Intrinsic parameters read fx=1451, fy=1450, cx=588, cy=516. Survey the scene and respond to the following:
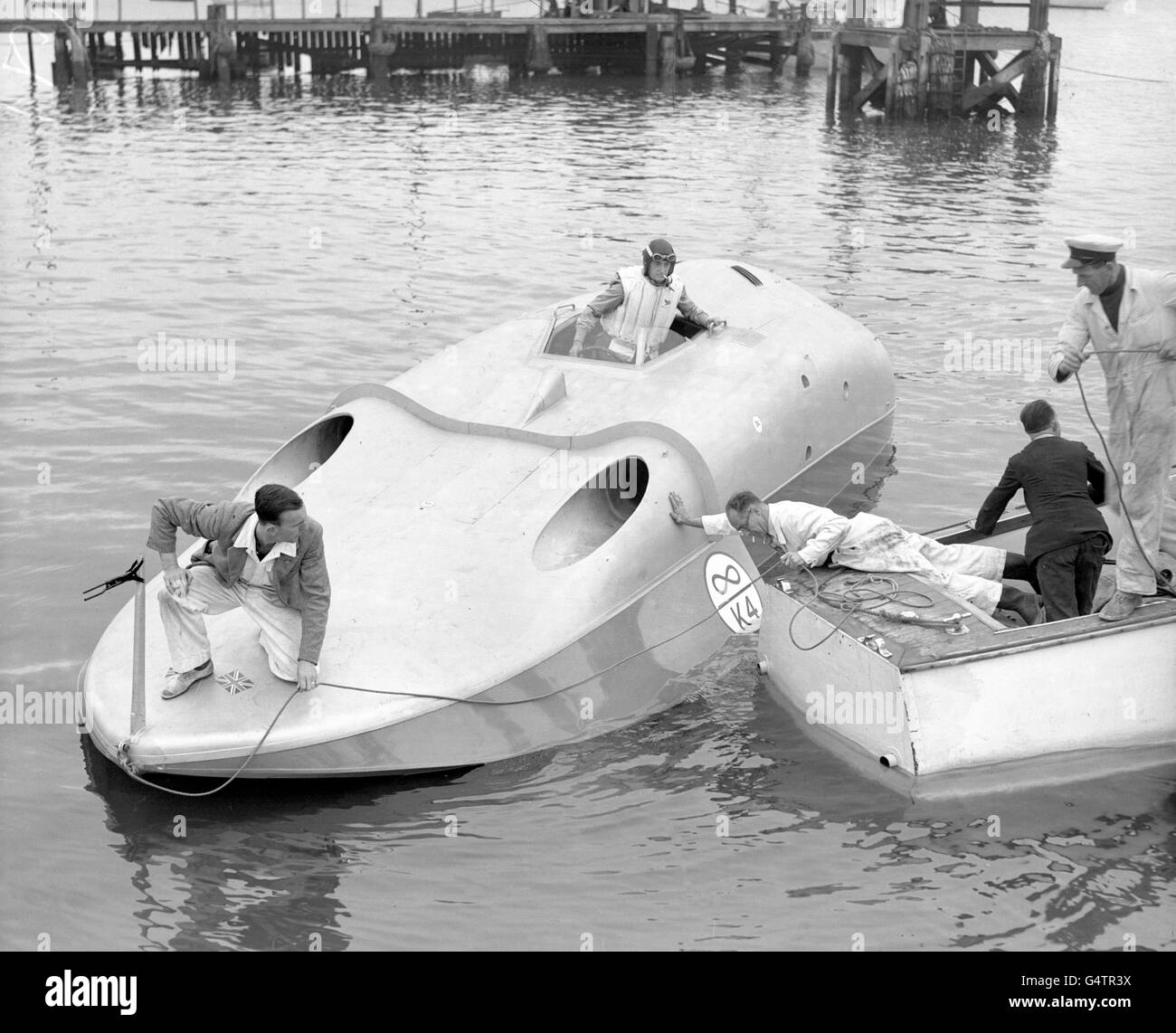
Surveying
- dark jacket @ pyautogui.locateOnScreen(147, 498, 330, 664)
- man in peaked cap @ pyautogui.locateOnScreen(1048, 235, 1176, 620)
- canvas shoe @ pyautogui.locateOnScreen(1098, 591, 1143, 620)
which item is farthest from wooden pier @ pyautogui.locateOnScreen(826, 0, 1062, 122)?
dark jacket @ pyautogui.locateOnScreen(147, 498, 330, 664)

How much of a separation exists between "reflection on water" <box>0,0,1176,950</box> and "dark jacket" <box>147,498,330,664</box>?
1.06m

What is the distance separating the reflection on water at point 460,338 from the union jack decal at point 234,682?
525 mm

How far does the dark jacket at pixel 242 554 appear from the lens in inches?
313

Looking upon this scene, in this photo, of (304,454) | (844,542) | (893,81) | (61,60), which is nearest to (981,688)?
(844,542)

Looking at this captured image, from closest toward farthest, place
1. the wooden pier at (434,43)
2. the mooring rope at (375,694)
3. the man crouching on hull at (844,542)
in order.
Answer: the mooring rope at (375,694) < the man crouching on hull at (844,542) < the wooden pier at (434,43)

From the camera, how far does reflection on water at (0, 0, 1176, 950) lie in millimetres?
7621

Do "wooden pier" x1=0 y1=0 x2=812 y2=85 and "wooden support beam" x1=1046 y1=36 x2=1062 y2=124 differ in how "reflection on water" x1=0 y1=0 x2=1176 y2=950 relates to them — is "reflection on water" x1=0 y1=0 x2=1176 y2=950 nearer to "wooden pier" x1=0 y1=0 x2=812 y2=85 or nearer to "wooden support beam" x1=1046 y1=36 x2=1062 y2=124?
"wooden support beam" x1=1046 y1=36 x2=1062 y2=124

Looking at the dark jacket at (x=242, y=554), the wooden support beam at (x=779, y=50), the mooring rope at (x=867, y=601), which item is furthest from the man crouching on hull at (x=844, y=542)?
the wooden support beam at (x=779, y=50)

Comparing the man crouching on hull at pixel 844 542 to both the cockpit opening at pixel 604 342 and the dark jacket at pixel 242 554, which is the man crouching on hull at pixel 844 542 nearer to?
the cockpit opening at pixel 604 342

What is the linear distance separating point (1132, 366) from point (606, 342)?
15.4 feet

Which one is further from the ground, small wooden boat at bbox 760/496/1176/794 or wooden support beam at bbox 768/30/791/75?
wooden support beam at bbox 768/30/791/75

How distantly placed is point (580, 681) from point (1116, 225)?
1927cm

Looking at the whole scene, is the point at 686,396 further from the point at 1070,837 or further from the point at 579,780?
the point at 1070,837
